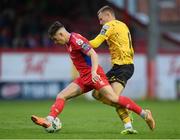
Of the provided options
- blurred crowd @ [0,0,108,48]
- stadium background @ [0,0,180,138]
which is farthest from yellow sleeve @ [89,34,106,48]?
blurred crowd @ [0,0,108,48]

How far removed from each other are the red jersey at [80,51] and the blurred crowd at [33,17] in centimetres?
1797

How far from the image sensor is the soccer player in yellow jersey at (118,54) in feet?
45.5

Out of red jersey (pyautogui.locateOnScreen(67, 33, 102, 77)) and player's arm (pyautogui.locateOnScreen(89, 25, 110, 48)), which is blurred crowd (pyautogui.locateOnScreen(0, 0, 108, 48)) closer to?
player's arm (pyautogui.locateOnScreen(89, 25, 110, 48))

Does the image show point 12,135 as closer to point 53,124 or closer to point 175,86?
point 53,124

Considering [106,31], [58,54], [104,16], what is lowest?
[106,31]

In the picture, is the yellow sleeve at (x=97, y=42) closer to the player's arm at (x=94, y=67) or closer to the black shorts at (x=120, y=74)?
the player's arm at (x=94, y=67)

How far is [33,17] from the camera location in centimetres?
3272

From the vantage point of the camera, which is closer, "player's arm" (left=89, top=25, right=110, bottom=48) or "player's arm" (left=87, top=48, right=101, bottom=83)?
"player's arm" (left=87, top=48, right=101, bottom=83)

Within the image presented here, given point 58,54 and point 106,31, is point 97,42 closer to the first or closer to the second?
point 106,31

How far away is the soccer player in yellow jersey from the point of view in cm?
1388

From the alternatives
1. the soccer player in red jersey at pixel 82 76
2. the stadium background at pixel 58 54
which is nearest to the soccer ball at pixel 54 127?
the soccer player in red jersey at pixel 82 76

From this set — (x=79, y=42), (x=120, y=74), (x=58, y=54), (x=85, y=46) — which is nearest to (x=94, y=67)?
(x=85, y=46)

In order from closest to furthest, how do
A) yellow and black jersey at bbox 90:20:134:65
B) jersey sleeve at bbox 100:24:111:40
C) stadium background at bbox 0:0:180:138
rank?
jersey sleeve at bbox 100:24:111:40 < yellow and black jersey at bbox 90:20:134:65 < stadium background at bbox 0:0:180:138

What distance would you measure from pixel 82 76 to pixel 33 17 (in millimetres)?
19259
